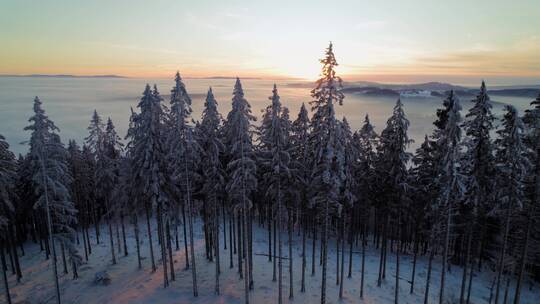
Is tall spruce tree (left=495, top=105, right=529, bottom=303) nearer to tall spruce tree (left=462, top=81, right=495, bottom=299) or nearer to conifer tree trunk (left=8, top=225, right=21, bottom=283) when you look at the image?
tall spruce tree (left=462, top=81, right=495, bottom=299)

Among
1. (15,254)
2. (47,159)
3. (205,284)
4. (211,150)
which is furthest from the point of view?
(15,254)

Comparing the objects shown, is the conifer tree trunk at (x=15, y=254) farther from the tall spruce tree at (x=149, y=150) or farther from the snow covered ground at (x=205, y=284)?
the tall spruce tree at (x=149, y=150)

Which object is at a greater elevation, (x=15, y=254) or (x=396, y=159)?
(x=396, y=159)

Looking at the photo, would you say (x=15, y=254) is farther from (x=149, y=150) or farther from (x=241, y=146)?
(x=241, y=146)

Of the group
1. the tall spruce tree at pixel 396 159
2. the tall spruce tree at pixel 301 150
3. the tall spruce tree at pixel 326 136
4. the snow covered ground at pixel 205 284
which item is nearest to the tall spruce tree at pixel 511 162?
the tall spruce tree at pixel 396 159

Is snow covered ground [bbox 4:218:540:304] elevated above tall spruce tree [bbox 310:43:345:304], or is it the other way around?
tall spruce tree [bbox 310:43:345:304]

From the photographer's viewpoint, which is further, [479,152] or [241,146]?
[479,152]

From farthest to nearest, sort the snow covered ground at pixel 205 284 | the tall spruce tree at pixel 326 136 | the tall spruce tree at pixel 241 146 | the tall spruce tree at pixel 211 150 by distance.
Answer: the snow covered ground at pixel 205 284 → the tall spruce tree at pixel 211 150 → the tall spruce tree at pixel 241 146 → the tall spruce tree at pixel 326 136

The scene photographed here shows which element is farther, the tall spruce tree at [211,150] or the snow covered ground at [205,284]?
the snow covered ground at [205,284]

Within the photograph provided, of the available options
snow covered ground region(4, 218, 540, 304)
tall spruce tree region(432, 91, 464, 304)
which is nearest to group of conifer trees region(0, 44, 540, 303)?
tall spruce tree region(432, 91, 464, 304)

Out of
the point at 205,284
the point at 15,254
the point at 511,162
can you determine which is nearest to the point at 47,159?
the point at 205,284
